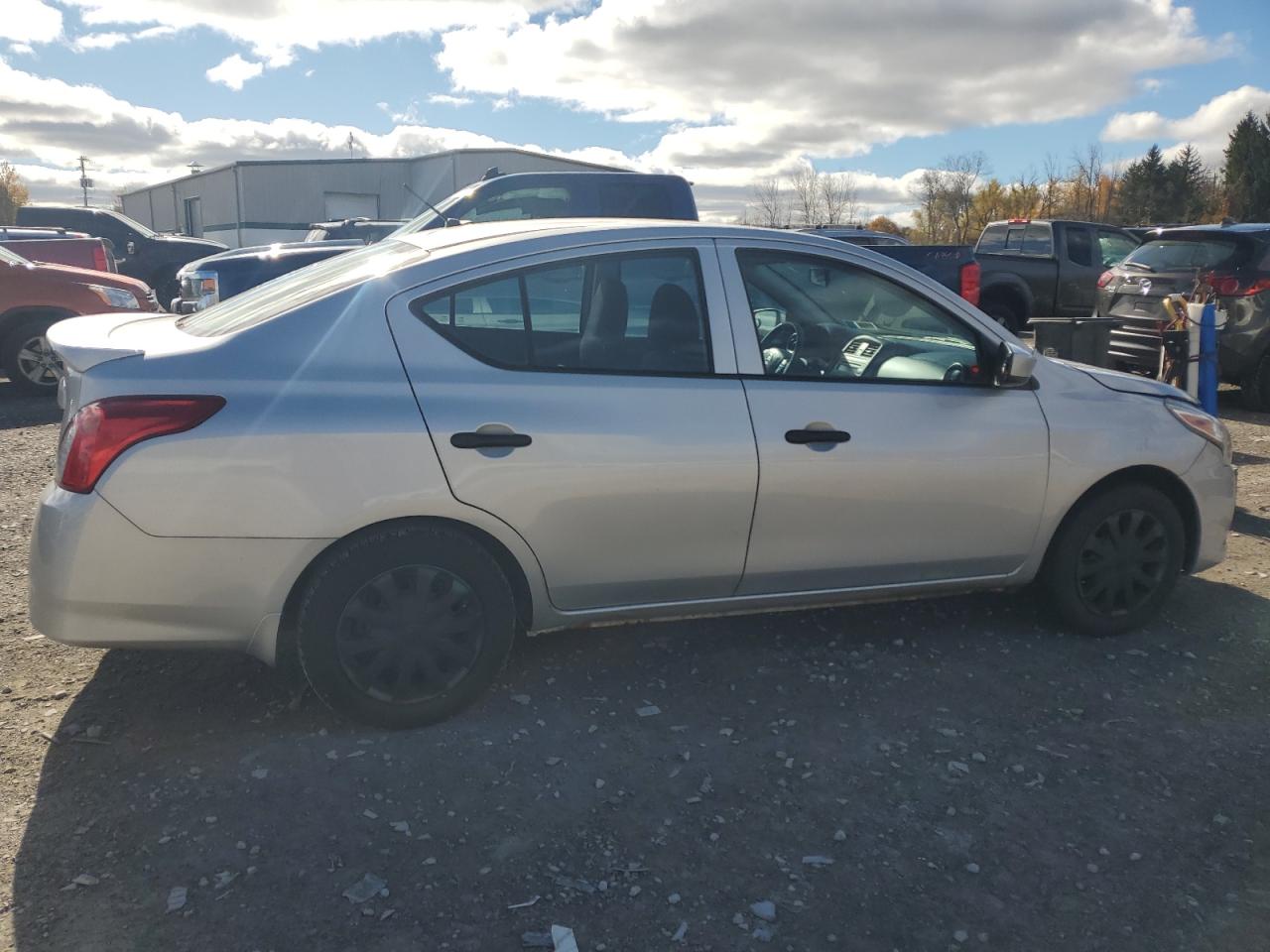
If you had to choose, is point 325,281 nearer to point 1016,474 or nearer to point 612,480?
point 612,480

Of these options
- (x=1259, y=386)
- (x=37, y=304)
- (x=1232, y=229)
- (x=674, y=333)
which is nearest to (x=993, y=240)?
(x=1232, y=229)

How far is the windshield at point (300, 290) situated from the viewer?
→ 3479 millimetres

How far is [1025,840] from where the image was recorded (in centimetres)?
300

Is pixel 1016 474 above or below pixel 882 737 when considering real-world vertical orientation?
above

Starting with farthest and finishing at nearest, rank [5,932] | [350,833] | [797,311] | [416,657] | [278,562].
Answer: [797,311]
[416,657]
[278,562]
[350,833]
[5,932]

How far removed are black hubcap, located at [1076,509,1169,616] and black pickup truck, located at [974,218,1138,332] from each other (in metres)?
11.0

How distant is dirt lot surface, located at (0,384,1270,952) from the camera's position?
2.64 m

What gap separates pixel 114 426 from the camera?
307 centimetres

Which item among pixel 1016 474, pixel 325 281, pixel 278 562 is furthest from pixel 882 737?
pixel 325 281

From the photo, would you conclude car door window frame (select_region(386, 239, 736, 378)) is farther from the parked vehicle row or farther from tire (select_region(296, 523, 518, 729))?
the parked vehicle row

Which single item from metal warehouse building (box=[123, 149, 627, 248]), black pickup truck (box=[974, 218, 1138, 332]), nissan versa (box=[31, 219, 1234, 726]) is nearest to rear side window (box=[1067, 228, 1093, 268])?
black pickup truck (box=[974, 218, 1138, 332])

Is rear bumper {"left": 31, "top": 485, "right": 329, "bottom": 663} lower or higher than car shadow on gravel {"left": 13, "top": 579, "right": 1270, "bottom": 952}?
higher

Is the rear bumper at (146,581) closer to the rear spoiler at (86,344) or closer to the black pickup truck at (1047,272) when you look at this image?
the rear spoiler at (86,344)

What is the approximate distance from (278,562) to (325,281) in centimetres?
103
